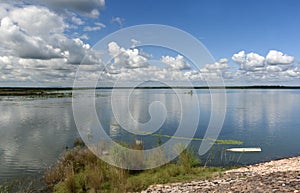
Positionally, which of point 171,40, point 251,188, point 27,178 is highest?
point 171,40

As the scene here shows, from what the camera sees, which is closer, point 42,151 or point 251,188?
point 251,188

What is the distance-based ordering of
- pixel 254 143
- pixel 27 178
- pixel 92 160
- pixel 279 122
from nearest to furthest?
pixel 27 178
pixel 92 160
pixel 254 143
pixel 279 122

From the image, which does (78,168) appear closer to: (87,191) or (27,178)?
(27,178)

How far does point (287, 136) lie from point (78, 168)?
17.8m

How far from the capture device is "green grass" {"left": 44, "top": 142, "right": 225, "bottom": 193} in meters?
11.0

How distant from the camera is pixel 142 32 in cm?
1316

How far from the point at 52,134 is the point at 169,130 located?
10.3 metres

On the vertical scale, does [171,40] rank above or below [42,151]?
above

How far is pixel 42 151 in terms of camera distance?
18.3 metres

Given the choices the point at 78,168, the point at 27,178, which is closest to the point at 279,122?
the point at 78,168

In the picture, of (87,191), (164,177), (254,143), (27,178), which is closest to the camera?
(87,191)

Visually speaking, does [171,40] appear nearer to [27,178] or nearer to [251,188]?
[251,188]

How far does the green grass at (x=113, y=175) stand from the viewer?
10953 mm

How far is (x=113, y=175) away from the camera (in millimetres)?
11617
